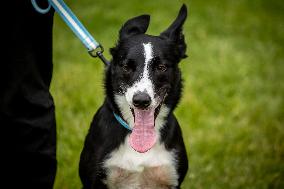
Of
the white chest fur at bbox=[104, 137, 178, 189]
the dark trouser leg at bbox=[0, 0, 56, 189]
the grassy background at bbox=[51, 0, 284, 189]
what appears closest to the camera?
the dark trouser leg at bbox=[0, 0, 56, 189]

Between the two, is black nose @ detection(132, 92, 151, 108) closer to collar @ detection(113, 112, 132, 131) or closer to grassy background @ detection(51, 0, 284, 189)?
collar @ detection(113, 112, 132, 131)

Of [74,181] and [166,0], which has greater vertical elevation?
[74,181]

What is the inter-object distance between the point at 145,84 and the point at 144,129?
338mm

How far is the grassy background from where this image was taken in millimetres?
5414

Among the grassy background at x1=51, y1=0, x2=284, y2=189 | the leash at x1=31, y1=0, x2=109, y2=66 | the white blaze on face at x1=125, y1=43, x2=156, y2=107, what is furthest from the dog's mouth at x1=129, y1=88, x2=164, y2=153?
the grassy background at x1=51, y1=0, x2=284, y2=189

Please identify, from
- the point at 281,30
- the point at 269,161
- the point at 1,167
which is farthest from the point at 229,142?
the point at 281,30

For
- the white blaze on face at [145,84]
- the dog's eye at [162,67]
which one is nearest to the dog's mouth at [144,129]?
the white blaze on face at [145,84]

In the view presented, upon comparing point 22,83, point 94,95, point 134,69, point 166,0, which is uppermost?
point 22,83

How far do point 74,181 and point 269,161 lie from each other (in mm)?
2081

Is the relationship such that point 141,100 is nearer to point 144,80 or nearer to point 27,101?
point 144,80

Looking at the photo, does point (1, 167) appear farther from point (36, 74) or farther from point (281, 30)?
point (281, 30)

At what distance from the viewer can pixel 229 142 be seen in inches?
233

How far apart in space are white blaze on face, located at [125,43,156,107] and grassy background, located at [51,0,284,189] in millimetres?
1081

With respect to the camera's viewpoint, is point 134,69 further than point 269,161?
No
